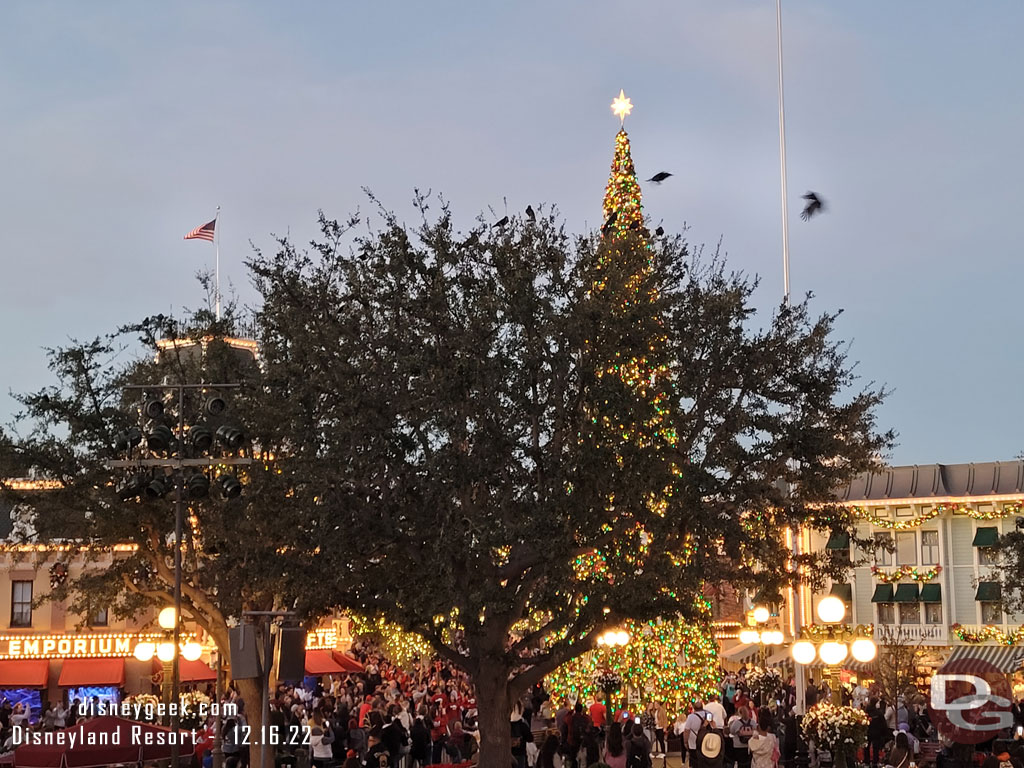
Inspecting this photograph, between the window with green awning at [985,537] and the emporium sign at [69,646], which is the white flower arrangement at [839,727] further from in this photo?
the window with green awning at [985,537]

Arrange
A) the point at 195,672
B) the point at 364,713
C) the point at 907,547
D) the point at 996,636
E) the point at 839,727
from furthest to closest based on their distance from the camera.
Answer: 1. the point at 907,547
2. the point at 996,636
3. the point at 195,672
4. the point at 364,713
5. the point at 839,727

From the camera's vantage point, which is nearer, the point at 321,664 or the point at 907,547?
the point at 321,664

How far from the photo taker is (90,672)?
50.2 meters

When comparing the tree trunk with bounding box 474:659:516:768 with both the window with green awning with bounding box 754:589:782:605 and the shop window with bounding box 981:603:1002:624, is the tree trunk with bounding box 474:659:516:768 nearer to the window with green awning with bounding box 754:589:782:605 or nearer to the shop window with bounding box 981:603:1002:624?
the window with green awning with bounding box 754:589:782:605

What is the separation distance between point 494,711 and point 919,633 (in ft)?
143

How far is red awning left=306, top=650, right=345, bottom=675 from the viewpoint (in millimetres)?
48562

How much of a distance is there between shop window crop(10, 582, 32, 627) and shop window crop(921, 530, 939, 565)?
39934 mm

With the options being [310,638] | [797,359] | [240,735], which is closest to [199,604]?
[240,735]

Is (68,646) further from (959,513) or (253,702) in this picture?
(959,513)

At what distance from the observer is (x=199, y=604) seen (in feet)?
105

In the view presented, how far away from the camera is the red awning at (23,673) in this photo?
1930 inches

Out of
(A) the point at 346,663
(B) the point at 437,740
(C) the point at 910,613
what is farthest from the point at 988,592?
(B) the point at 437,740

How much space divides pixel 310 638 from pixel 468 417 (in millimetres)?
31779

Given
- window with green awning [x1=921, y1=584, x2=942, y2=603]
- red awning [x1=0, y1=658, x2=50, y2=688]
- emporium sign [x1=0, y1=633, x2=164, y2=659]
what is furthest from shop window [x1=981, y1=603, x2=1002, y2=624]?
red awning [x1=0, y1=658, x2=50, y2=688]
